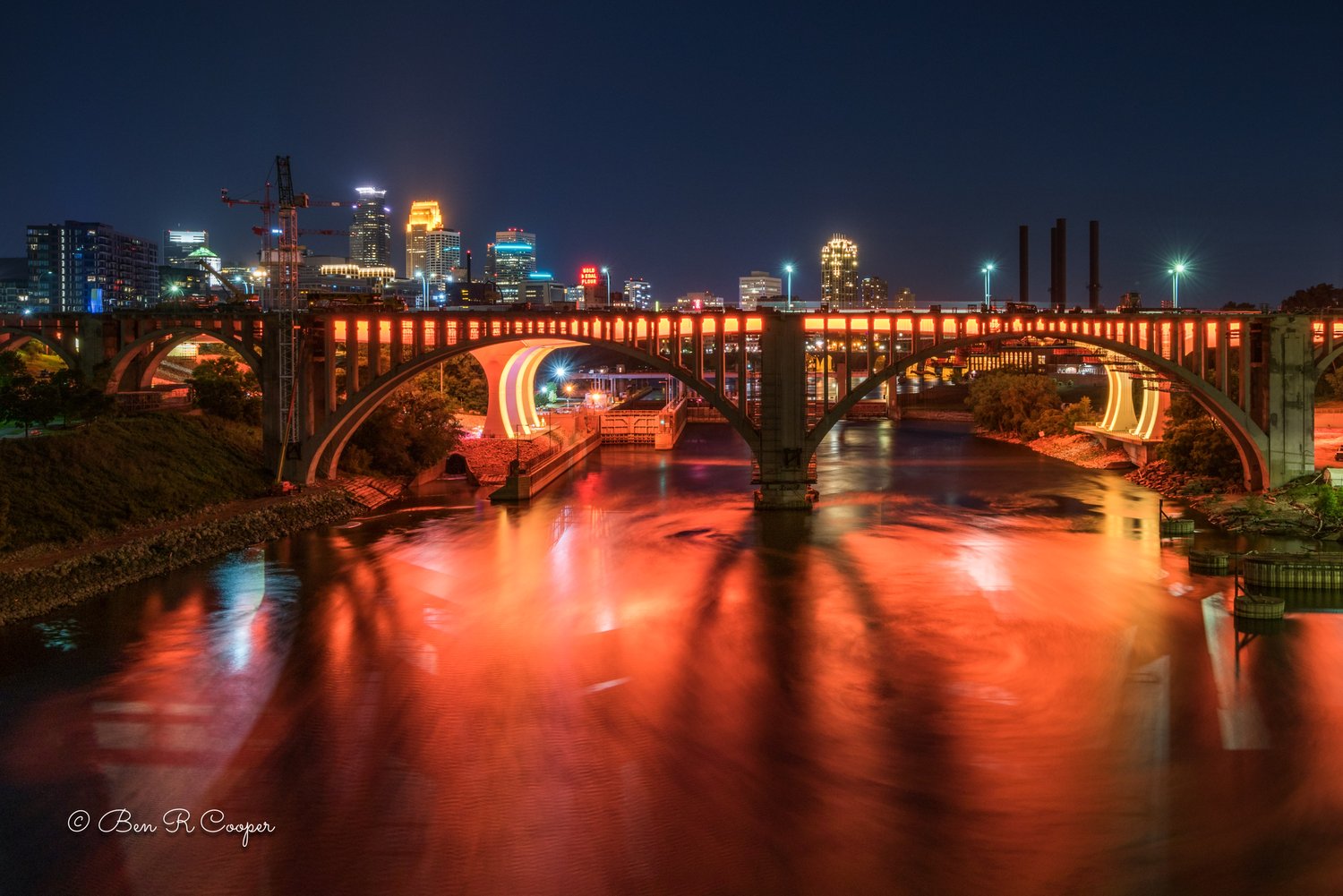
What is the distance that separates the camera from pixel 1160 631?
81.0 ft

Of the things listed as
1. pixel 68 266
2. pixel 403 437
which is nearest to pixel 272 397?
pixel 403 437

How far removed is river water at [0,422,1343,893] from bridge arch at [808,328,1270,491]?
27.6 ft

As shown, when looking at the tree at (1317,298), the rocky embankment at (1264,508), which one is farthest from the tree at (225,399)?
the tree at (1317,298)

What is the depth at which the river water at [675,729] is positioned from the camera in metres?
14.4

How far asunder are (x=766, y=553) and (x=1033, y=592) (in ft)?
28.9

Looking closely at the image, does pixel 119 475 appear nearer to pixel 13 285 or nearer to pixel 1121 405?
pixel 1121 405

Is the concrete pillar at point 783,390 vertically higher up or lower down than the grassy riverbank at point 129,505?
higher up

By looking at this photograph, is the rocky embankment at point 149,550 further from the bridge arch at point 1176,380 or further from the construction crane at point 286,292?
the bridge arch at point 1176,380

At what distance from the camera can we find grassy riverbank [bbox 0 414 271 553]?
29938 mm

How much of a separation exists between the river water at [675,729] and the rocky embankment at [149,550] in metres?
1.02

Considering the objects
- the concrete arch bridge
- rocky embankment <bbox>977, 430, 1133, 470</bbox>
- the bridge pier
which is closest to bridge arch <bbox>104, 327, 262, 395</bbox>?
the concrete arch bridge

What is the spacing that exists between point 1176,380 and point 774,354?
1719 cm

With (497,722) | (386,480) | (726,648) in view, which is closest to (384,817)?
(497,722)

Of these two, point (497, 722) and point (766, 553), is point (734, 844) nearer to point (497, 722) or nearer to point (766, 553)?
point (497, 722)
